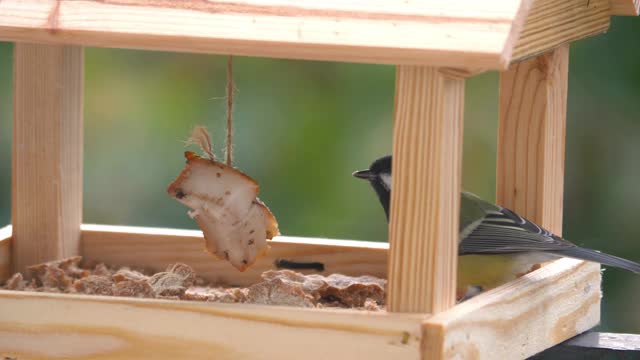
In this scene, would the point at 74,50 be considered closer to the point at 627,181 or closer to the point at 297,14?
the point at 297,14

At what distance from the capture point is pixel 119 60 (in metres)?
6.02

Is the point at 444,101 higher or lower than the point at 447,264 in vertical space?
higher

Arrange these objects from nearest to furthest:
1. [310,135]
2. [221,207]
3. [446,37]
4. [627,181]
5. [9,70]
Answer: [446,37]
[221,207]
[627,181]
[310,135]
[9,70]

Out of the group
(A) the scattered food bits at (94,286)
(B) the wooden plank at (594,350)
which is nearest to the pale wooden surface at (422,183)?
(B) the wooden plank at (594,350)

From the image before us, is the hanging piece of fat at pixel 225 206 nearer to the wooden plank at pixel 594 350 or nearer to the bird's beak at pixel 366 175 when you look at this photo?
→ the bird's beak at pixel 366 175

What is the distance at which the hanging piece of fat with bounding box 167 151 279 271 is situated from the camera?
143 inches

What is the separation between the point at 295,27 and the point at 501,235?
1.11 meters

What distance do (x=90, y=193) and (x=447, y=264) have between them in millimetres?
3133

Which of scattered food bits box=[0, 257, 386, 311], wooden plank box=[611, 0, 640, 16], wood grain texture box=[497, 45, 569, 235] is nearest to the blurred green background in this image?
wooden plank box=[611, 0, 640, 16]

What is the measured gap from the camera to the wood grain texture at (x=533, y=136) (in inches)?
149

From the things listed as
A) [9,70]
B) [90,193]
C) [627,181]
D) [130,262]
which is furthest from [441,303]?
[9,70]

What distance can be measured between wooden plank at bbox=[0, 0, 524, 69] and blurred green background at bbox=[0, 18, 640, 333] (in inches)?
97.2

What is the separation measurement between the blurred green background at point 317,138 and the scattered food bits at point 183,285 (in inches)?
65.6

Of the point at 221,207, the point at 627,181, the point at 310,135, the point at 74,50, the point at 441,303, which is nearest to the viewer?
the point at 441,303
